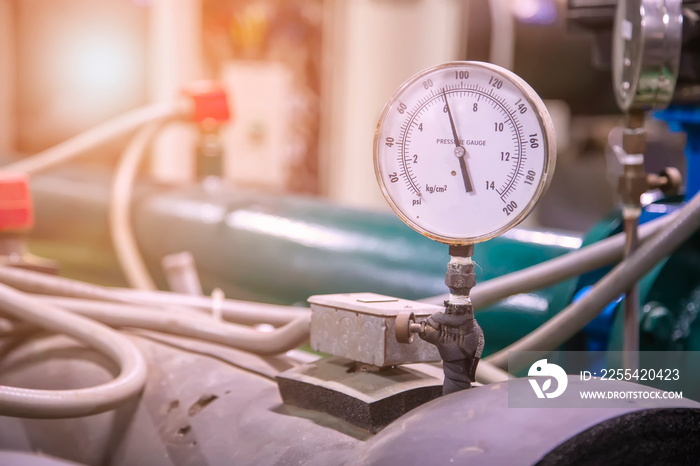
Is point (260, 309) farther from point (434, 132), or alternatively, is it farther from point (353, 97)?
point (353, 97)

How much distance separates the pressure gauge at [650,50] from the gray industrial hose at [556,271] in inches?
5.7

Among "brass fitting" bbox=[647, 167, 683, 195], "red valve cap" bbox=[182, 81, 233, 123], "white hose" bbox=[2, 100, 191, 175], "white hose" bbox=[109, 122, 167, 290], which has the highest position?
"red valve cap" bbox=[182, 81, 233, 123]

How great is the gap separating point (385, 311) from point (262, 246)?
0.80 meters

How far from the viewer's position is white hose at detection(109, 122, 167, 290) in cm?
157

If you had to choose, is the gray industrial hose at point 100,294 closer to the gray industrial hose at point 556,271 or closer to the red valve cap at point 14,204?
the red valve cap at point 14,204

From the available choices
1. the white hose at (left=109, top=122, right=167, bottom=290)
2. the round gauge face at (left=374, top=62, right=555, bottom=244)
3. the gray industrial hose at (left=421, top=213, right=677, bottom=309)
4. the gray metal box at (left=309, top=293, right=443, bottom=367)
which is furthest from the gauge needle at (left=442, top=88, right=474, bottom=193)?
the white hose at (left=109, top=122, right=167, bottom=290)

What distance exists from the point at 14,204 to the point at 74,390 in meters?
0.50

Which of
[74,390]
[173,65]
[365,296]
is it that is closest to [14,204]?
[74,390]

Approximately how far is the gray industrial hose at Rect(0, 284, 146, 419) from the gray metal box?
0.66ft

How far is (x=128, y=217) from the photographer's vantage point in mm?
1667

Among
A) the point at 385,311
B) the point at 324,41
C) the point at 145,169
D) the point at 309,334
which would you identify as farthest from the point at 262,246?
the point at 324,41

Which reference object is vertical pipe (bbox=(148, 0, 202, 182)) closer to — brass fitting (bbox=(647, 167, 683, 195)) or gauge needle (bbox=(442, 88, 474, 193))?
brass fitting (bbox=(647, 167, 683, 195))

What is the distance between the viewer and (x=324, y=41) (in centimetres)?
318

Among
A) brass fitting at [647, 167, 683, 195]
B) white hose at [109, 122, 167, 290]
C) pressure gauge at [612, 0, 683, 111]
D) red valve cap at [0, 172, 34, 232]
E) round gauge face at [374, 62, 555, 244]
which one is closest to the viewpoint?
round gauge face at [374, 62, 555, 244]
